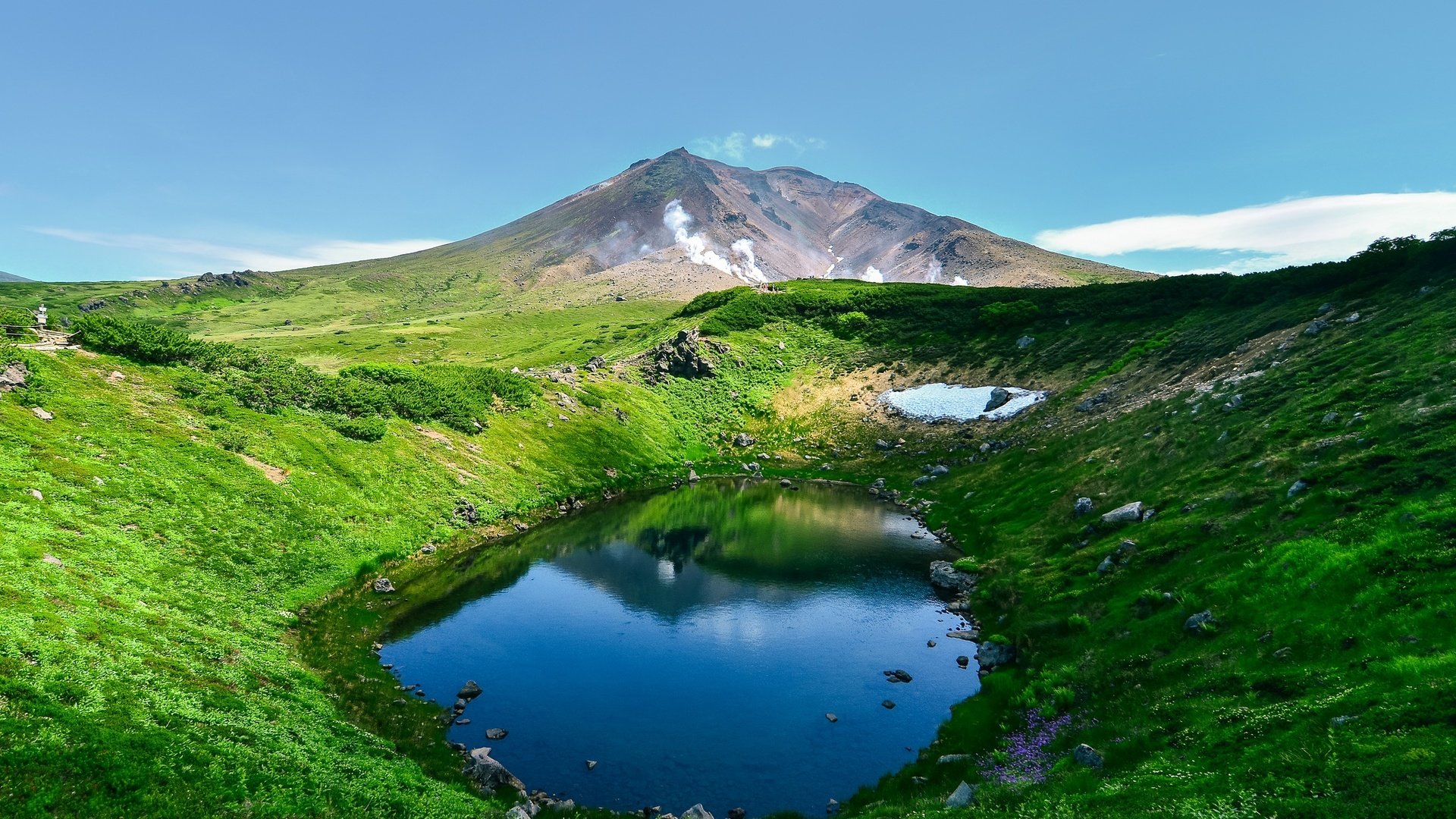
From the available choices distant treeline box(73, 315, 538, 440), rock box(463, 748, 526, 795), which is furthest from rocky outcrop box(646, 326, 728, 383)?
rock box(463, 748, 526, 795)

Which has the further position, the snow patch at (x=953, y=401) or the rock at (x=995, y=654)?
the snow patch at (x=953, y=401)

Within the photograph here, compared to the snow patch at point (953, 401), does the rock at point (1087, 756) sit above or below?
below

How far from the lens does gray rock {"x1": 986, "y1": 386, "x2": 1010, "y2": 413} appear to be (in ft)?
274

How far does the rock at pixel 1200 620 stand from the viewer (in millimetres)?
24172

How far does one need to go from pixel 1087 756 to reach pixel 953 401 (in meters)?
74.4

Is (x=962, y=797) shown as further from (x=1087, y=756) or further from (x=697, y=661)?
(x=697, y=661)

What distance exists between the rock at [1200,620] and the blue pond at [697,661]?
1043 cm

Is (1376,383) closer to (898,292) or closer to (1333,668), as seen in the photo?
(1333,668)

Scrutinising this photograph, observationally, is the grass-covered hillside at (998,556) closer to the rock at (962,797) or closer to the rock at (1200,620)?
the rock at (1200,620)

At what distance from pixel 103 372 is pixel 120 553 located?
83.9ft

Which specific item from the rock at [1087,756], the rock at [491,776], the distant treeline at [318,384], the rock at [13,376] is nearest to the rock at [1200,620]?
the rock at [1087,756]

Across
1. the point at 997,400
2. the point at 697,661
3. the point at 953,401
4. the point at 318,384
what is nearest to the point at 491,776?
the point at 697,661

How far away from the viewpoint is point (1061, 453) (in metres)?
57.3

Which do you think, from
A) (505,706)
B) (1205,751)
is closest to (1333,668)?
(1205,751)
